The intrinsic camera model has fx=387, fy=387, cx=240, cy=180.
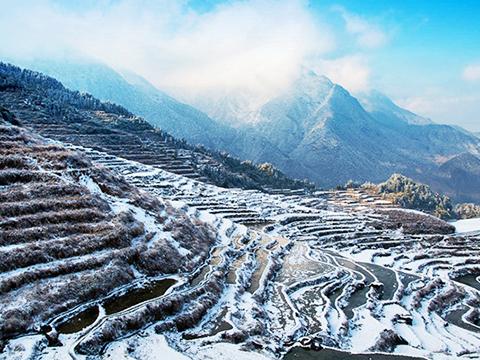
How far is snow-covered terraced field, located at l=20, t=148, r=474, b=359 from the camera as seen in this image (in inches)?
890

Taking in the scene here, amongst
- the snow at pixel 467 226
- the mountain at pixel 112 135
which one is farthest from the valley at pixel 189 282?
the mountain at pixel 112 135

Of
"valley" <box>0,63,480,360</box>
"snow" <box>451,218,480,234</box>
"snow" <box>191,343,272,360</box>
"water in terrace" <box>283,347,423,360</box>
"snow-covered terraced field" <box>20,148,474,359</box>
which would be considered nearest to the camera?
"snow" <box>191,343,272,360</box>

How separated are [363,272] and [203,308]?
962 inches

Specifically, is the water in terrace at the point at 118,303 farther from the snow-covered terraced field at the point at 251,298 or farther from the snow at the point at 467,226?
the snow at the point at 467,226

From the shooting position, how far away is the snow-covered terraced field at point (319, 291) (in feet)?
74.2

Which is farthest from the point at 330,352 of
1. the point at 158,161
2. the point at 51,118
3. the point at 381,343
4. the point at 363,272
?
the point at 51,118

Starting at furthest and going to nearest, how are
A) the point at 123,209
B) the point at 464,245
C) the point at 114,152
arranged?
1. the point at 114,152
2. the point at 464,245
3. the point at 123,209

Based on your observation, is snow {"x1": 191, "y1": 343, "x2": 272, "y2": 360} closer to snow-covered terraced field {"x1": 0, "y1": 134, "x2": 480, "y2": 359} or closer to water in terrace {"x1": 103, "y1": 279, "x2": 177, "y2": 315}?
snow-covered terraced field {"x1": 0, "y1": 134, "x2": 480, "y2": 359}

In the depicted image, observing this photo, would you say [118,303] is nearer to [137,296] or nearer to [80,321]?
[137,296]

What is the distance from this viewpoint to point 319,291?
3456 cm

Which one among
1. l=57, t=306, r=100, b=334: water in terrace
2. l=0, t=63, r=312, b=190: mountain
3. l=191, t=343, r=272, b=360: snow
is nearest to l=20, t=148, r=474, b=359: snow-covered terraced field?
l=191, t=343, r=272, b=360: snow

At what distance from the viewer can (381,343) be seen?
24.6m

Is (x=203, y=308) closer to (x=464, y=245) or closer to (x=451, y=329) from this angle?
(x=451, y=329)

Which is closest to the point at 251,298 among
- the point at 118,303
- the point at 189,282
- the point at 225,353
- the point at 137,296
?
the point at 189,282
